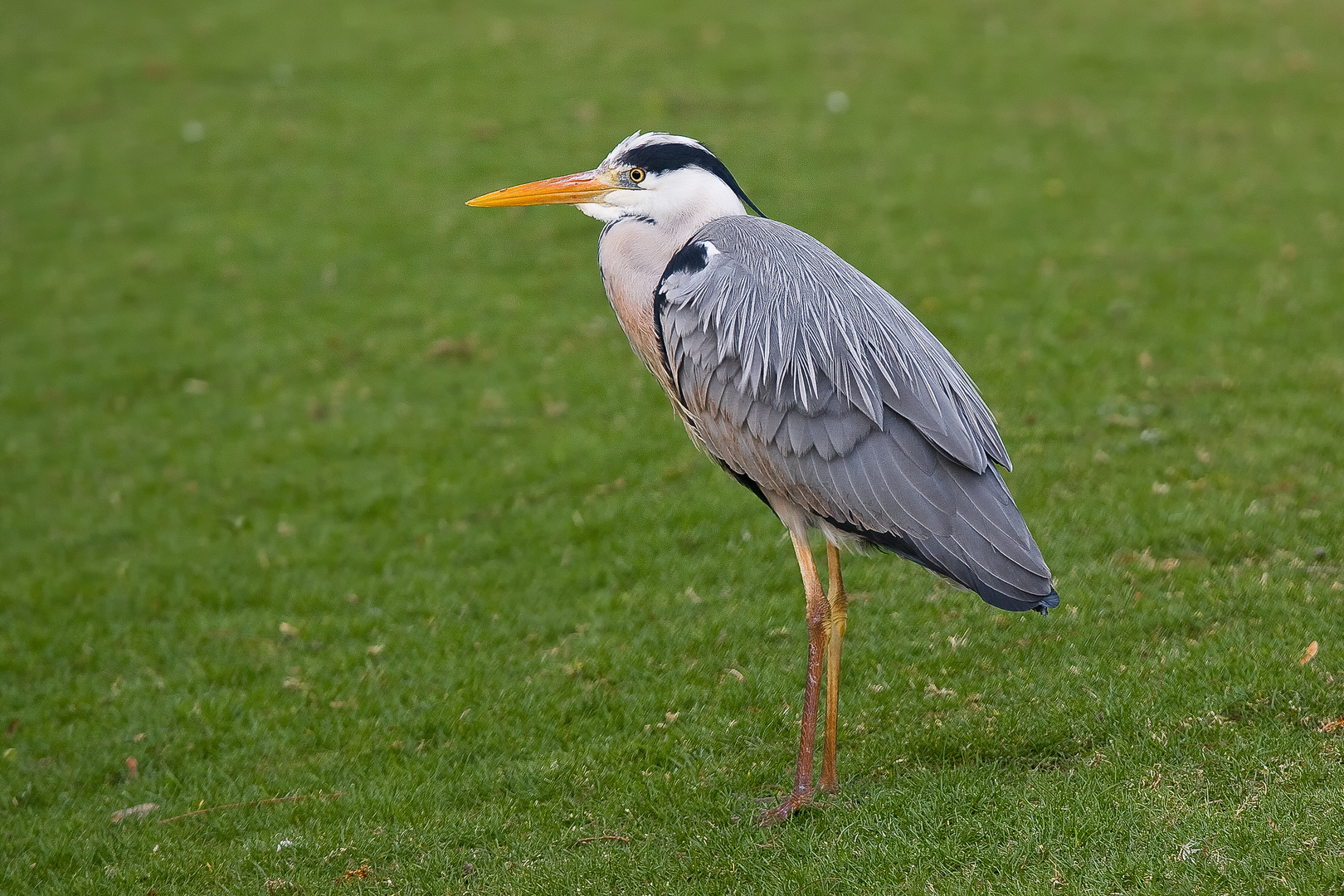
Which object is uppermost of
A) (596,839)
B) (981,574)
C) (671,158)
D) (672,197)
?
(671,158)

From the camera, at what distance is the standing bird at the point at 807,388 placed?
5.36 metres

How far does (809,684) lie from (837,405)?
1294 millimetres

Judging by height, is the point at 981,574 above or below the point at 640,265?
below

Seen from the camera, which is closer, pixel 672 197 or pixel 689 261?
pixel 689 261

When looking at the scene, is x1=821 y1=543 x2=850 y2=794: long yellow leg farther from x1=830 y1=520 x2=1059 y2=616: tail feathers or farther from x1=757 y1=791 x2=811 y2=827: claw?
x1=830 y1=520 x2=1059 y2=616: tail feathers

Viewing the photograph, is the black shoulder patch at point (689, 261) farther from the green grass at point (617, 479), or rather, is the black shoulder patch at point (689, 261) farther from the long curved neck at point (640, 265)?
the green grass at point (617, 479)

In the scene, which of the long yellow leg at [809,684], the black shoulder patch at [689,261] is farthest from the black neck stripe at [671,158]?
the long yellow leg at [809,684]

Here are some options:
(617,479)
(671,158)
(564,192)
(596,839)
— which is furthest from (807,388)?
(617,479)

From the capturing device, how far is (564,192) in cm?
600

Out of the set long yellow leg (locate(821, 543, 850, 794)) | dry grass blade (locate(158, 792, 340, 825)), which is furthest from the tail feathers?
Result: dry grass blade (locate(158, 792, 340, 825))

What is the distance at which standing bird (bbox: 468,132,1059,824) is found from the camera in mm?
5359

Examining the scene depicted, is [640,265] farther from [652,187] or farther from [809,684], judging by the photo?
[809,684]

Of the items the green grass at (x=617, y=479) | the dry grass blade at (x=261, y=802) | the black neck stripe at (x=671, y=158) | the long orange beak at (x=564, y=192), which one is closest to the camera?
the green grass at (x=617, y=479)

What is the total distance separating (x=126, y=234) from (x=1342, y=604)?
13390 millimetres
